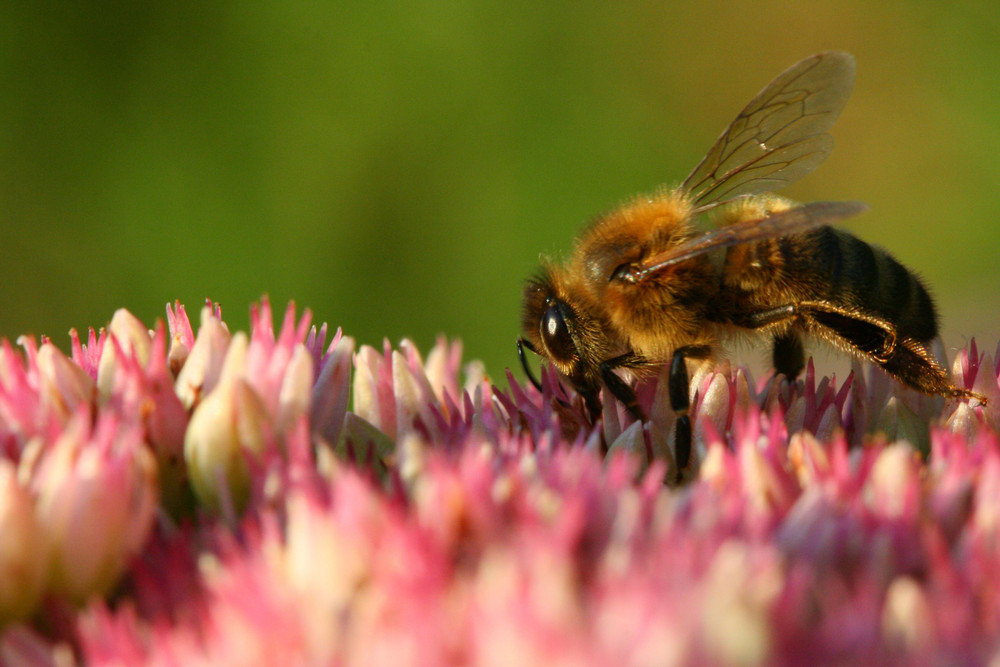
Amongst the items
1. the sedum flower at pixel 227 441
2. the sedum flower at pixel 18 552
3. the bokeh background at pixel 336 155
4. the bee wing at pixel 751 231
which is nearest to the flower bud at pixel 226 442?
the sedum flower at pixel 227 441

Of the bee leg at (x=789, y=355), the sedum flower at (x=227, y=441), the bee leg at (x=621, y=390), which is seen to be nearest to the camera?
the sedum flower at (x=227, y=441)

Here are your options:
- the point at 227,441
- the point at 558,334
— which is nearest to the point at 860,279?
the point at 558,334

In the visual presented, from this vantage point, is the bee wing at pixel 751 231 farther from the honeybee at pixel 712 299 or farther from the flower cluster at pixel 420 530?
the flower cluster at pixel 420 530

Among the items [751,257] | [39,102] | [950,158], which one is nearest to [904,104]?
[950,158]

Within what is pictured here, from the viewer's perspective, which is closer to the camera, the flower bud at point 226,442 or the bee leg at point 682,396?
the flower bud at point 226,442

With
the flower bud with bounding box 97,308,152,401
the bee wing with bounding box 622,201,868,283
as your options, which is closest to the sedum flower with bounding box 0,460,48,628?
the flower bud with bounding box 97,308,152,401

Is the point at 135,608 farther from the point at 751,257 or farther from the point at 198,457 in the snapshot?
the point at 751,257
